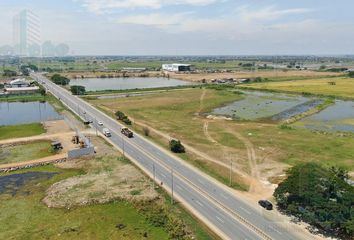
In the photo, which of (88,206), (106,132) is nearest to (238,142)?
(106,132)

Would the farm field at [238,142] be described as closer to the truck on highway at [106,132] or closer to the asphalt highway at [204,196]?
the asphalt highway at [204,196]

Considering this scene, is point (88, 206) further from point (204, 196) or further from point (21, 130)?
point (21, 130)

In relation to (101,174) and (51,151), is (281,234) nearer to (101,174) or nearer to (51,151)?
(101,174)

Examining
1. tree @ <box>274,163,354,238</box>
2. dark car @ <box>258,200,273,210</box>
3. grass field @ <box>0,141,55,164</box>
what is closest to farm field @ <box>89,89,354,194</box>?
dark car @ <box>258,200,273,210</box>

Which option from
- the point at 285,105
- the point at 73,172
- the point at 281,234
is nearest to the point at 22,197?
the point at 73,172

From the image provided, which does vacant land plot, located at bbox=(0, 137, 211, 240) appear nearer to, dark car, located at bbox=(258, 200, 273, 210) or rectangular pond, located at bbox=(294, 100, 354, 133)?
dark car, located at bbox=(258, 200, 273, 210)
